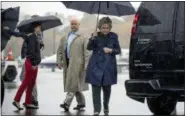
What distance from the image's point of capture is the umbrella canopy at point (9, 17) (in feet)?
26.5

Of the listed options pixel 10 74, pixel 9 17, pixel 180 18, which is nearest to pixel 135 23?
pixel 180 18

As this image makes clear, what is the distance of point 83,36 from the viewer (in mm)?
9562

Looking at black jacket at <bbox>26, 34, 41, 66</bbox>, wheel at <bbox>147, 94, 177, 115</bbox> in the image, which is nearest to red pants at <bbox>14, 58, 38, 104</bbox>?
black jacket at <bbox>26, 34, 41, 66</bbox>

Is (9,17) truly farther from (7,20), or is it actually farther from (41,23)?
(41,23)

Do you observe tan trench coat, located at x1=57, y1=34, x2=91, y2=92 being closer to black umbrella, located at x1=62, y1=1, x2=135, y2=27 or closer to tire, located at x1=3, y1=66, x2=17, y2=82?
black umbrella, located at x1=62, y1=1, x2=135, y2=27

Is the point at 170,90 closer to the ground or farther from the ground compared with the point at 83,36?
closer to the ground

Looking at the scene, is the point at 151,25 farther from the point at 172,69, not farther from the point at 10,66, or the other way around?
the point at 10,66

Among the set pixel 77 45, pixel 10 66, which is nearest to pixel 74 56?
pixel 77 45

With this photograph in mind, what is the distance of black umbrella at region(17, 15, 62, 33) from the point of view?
967 cm

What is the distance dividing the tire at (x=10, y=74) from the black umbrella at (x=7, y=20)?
986cm

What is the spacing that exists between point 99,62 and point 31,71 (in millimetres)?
1479

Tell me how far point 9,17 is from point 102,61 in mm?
1327

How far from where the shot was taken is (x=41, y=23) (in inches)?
397

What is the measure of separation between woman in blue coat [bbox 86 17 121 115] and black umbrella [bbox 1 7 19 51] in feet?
3.40
